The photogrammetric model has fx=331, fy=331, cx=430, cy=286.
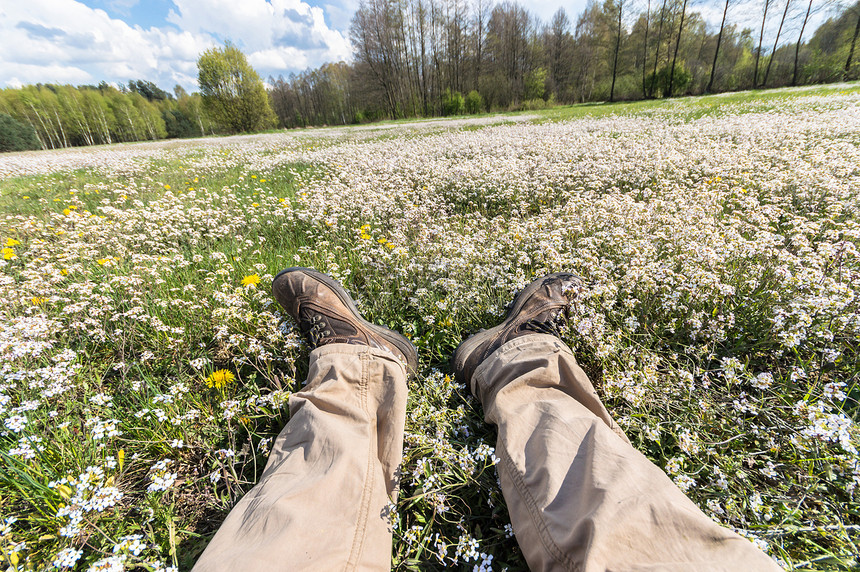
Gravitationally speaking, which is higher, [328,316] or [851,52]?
[851,52]

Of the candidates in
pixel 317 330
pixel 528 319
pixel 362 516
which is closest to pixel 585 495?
pixel 362 516

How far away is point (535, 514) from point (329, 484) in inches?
35.1

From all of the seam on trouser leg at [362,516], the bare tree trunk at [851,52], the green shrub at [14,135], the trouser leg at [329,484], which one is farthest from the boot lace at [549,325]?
the green shrub at [14,135]

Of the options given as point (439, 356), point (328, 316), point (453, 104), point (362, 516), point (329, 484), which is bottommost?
point (439, 356)

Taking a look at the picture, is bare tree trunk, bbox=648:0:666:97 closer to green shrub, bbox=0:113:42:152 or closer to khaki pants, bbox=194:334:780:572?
khaki pants, bbox=194:334:780:572

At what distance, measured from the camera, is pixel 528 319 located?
8.45 feet

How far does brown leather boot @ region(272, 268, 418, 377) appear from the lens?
2551 mm

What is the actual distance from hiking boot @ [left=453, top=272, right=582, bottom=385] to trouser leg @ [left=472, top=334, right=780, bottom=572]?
1.48 feet

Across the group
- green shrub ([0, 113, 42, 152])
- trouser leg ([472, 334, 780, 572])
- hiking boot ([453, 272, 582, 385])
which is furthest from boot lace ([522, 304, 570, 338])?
green shrub ([0, 113, 42, 152])

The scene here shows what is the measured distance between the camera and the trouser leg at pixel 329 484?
124 centimetres

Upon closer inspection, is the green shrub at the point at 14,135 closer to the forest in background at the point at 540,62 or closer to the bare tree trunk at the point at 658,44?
the forest in background at the point at 540,62

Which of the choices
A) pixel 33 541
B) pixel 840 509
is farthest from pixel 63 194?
pixel 840 509

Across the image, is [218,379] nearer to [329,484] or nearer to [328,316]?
[328,316]

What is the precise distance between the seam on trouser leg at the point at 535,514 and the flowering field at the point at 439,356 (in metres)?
0.13
